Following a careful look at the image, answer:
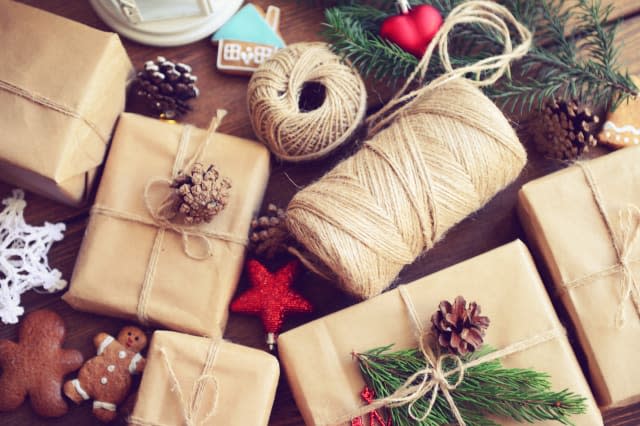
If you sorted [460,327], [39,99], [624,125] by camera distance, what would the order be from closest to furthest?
[460,327], [39,99], [624,125]

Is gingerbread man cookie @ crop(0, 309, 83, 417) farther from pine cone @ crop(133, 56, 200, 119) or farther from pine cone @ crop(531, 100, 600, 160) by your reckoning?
pine cone @ crop(531, 100, 600, 160)

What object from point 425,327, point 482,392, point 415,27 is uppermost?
point 415,27

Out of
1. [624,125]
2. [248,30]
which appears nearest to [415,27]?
[248,30]

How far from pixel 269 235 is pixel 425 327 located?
0.34m

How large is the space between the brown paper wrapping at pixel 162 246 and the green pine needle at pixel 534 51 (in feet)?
0.96

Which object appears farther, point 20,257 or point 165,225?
point 20,257

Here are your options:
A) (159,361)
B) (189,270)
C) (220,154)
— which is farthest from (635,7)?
(159,361)

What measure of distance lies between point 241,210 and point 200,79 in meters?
0.34

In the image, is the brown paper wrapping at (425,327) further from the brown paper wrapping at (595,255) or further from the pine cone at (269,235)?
the pine cone at (269,235)

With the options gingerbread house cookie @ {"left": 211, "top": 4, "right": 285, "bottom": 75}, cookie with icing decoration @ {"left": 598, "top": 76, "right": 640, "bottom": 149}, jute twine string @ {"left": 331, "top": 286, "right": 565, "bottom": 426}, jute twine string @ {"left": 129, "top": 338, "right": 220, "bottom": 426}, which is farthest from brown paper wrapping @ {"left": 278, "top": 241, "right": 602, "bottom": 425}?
gingerbread house cookie @ {"left": 211, "top": 4, "right": 285, "bottom": 75}

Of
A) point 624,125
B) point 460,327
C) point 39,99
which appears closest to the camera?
point 460,327

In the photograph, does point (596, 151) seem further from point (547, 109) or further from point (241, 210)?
point (241, 210)

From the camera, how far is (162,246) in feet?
3.62

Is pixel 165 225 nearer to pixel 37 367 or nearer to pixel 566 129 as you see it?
pixel 37 367
